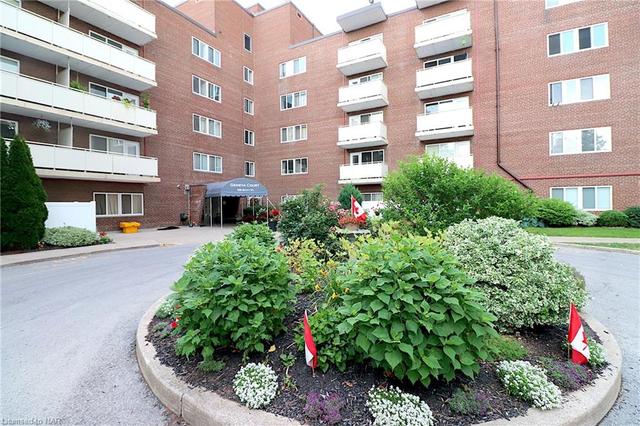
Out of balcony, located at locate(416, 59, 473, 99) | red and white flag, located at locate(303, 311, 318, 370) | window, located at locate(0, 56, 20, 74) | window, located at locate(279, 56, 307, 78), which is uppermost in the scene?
window, located at locate(279, 56, 307, 78)

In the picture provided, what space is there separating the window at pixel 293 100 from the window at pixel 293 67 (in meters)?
1.82

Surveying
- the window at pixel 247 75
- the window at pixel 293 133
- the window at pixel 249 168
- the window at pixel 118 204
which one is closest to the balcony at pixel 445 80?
the window at pixel 293 133

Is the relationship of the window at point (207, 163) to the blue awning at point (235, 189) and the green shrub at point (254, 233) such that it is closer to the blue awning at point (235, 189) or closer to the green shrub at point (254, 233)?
the blue awning at point (235, 189)

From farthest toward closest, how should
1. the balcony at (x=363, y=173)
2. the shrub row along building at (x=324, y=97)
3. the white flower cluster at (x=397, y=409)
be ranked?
the balcony at (x=363, y=173) → the shrub row along building at (x=324, y=97) → the white flower cluster at (x=397, y=409)

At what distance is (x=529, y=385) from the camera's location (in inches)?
101

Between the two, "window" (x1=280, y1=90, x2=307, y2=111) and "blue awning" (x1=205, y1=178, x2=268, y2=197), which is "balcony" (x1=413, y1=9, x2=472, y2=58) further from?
"blue awning" (x1=205, y1=178, x2=268, y2=197)

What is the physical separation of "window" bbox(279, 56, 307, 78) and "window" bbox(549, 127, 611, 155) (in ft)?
63.4

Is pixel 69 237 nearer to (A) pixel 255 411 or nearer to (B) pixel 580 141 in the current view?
(A) pixel 255 411

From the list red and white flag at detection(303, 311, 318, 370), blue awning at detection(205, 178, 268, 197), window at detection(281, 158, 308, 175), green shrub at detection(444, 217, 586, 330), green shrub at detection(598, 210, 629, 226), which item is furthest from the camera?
window at detection(281, 158, 308, 175)

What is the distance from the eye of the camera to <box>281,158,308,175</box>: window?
2705 centimetres

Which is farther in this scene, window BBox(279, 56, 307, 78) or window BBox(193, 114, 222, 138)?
window BBox(279, 56, 307, 78)

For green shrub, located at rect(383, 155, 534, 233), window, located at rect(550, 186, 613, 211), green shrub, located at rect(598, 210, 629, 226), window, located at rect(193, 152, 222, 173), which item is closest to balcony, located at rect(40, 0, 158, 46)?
window, located at rect(193, 152, 222, 173)

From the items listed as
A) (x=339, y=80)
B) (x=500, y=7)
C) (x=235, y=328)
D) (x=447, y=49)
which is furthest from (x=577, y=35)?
(x=235, y=328)

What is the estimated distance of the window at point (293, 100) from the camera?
2722 cm
